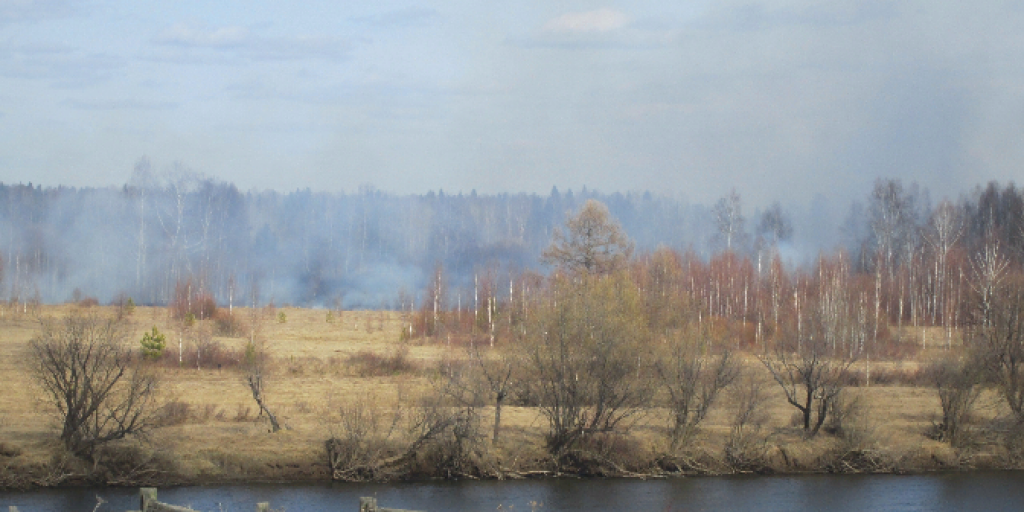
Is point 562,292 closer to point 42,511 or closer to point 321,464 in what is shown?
point 321,464

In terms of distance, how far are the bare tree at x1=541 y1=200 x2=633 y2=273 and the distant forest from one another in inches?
180

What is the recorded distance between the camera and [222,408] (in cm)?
3481

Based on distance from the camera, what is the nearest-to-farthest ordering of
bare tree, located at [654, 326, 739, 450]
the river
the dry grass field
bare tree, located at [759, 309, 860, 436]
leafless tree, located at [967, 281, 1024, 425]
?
the river → the dry grass field → bare tree, located at [654, 326, 739, 450] → bare tree, located at [759, 309, 860, 436] → leafless tree, located at [967, 281, 1024, 425]

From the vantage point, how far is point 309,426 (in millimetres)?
32125

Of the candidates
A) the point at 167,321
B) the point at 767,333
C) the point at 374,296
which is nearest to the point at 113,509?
the point at 167,321

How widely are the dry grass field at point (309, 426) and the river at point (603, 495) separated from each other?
0.95 m

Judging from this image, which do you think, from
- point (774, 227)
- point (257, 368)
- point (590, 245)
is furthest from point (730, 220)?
point (257, 368)

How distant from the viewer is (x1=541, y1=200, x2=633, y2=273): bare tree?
5322cm

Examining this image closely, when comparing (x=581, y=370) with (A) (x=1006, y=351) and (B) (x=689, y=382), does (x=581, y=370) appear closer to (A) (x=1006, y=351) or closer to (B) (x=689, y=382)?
(B) (x=689, y=382)


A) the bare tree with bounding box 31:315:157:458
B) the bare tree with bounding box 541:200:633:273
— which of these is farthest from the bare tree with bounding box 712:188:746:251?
the bare tree with bounding box 31:315:157:458

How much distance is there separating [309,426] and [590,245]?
24.8 metres

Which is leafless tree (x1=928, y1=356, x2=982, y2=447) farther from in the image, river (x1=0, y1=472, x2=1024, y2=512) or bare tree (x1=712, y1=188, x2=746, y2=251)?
bare tree (x1=712, y1=188, x2=746, y2=251)

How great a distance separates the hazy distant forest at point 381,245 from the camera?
227 ft

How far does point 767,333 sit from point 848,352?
17.3m
